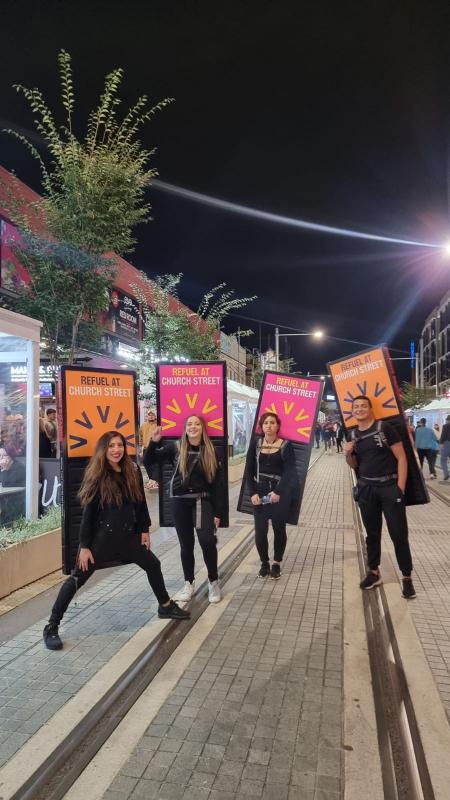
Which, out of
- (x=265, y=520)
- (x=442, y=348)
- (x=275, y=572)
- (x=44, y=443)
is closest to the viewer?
(x=265, y=520)

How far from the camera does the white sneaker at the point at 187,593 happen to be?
4.99 metres

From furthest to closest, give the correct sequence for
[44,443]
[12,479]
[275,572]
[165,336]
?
[165,336] < [44,443] < [12,479] < [275,572]

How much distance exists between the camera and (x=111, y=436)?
4.24m

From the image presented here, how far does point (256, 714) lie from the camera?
310 centimetres

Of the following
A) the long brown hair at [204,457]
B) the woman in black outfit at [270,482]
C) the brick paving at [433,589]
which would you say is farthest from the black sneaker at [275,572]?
the long brown hair at [204,457]

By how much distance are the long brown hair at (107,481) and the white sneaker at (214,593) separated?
1332 mm

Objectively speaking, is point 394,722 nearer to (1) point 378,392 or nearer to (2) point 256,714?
(2) point 256,714

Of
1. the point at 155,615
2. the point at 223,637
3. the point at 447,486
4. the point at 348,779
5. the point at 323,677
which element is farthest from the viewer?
the point at 447,486

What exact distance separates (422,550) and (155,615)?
418 cm

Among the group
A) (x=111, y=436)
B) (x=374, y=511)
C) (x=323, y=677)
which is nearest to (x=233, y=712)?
(x=323, y=677)

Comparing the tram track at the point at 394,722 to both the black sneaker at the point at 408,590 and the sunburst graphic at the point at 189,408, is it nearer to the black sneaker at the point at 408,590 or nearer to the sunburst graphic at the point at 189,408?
the black sneaker at the point at 408,590

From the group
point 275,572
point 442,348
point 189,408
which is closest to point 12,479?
point 189,408

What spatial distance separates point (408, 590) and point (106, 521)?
3.06 meters

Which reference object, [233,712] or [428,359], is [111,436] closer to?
[233,712]
